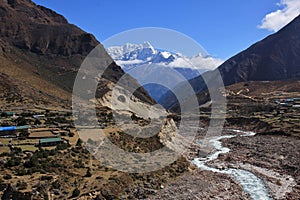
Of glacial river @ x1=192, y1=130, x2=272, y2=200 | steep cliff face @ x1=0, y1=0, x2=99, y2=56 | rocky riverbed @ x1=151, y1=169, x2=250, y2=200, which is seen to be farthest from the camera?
steep cliff face @ x1=0, y1=0, x2=99, y2=56

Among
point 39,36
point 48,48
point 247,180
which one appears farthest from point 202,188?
point 39,36

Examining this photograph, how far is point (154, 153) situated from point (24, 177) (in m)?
17.7

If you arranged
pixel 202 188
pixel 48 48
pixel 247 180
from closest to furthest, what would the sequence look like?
pixel 202 188 < pixel 247 180 < pixel 48 48

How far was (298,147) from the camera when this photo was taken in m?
52.1

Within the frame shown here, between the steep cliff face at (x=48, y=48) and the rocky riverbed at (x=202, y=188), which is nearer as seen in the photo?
the rocky riverbed at (x=202, y=188)

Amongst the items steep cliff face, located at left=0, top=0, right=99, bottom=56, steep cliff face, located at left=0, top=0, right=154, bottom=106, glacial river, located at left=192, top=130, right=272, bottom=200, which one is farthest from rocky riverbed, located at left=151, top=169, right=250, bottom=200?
steep cliff face, located at left=0, top=0, right=99, bottom=56

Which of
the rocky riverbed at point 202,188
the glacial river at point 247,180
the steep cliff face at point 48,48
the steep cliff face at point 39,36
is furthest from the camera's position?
the steep cliff face at point 39,36

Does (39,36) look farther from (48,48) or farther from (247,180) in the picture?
(247,180)

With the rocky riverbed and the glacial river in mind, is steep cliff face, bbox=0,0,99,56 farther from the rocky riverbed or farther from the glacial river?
the rocky riverbed

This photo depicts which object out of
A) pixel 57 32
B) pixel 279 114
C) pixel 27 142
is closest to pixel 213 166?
pixel 27 142

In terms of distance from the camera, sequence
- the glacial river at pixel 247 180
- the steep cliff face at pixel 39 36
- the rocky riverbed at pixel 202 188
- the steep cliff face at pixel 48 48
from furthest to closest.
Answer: the steep cliff face at pixel 39 36 → the steep cliff face at pixel 48 48 → the glacial river at pixel 247 180 → the rocky riverbed at pixel 202 188

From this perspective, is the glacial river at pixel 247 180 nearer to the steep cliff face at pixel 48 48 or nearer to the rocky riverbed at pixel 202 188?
the rocky riverbed at pixel 202 188

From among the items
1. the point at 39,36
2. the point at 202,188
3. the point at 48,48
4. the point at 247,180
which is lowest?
the point at 247,180

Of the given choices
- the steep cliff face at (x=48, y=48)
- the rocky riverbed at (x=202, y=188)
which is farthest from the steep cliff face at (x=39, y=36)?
the rocky riverbed at (x=202, y=188)
